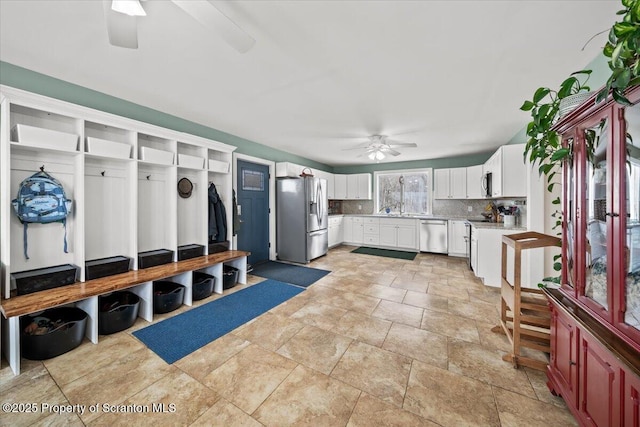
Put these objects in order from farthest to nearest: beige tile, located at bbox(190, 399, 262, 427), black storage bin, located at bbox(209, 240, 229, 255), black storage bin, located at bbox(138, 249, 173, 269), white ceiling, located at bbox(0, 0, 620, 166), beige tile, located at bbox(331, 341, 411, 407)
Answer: black storage bin, located at bbox(209, 240, 229, 255)
black storage bin, located at bbox(138, 249, 173, 269)
beige tile, located at bbox(331, 341, 411, 407)
white ceiling, located at bbox(0, 0, 620, 166)
beige tile, located at bbox(190, 399, 262, 427)

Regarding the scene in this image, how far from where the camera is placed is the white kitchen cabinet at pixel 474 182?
214 inches

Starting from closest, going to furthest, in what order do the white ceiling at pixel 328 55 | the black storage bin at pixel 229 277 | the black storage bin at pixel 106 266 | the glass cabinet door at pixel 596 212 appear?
the glass cabinet door at pixel 596 212 → the white ceiling at pixel 328 55 → the black storage bin at pixel 106 266 → the black storage bin at pixel 229 277

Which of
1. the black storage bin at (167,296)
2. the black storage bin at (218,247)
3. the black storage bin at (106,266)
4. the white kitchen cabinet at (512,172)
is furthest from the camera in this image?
the black storage bin at (218,247)

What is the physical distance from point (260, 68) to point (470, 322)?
10.8ft

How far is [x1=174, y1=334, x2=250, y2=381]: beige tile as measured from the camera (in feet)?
6.03

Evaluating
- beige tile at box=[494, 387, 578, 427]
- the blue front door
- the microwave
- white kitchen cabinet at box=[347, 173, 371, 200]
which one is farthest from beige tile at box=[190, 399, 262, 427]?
white kitchen cabinet at box=[347, 173, 371, 200]

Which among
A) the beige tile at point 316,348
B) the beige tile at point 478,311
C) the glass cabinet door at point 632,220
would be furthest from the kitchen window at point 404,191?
the glass cabinet door at point 632,220

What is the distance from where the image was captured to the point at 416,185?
6.66 metres

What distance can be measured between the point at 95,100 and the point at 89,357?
2.58 meters

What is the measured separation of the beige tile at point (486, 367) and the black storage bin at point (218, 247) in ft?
10.5

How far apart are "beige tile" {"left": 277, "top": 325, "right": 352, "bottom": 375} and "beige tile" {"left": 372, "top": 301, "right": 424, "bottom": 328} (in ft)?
2.20

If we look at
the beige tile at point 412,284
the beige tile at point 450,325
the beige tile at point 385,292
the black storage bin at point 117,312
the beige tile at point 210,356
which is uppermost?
the black storage bin at point 117,312

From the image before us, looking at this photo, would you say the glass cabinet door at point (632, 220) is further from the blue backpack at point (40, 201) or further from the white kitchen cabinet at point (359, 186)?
the white kitchen cabinet at point (359, 186)

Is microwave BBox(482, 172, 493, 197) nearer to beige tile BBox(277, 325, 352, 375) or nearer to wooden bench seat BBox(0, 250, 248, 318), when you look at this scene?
beige tile BBox(277, 325, 352, 375)
